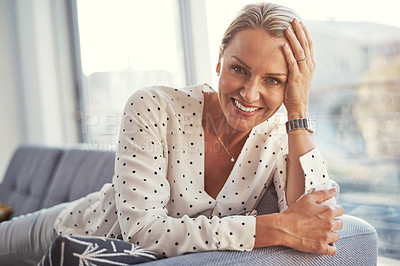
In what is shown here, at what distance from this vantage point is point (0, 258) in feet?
6.05

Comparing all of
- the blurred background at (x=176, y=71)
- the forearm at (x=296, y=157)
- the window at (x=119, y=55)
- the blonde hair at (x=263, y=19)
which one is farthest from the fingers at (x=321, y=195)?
the window at (x=119, y=55)

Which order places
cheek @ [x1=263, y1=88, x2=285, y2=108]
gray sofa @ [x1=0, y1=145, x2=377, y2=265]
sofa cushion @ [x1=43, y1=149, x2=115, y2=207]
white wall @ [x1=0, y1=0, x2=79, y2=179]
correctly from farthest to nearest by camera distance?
white wall @ [x1=0, y1=0, x2=79, y2=179]
sofa cushion @ [x1=43, y1=149, x2=115, y2=207]
cheek @ [x1=263, y1=88, x2=285, y2=108]
gray sofa @ [x1=0, y1=145, x2=377, y2=265]

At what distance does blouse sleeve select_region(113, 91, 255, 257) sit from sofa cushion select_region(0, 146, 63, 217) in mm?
1367

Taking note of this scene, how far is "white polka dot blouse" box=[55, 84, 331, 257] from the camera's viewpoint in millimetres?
1127

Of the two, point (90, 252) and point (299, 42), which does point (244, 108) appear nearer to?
point (299, 42)

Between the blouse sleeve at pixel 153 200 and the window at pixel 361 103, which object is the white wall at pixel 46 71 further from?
the blouse sleeve at pixel 153 200

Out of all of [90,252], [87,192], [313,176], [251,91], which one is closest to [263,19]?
[251,91]

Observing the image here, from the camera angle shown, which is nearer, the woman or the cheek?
the woman

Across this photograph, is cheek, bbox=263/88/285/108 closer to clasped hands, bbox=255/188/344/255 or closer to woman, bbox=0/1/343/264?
woman, bbox=0/1/343/264

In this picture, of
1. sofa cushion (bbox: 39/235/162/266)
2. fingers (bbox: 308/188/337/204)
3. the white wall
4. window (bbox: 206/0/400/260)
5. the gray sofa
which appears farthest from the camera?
the white wall

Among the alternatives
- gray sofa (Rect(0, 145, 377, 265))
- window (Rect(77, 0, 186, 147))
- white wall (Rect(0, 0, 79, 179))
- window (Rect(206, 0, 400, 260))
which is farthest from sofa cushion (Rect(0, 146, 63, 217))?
window (Rect(206, 0, 400, 260))

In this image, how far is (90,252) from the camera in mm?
954

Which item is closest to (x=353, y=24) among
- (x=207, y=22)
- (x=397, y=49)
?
(x=397, y=49)

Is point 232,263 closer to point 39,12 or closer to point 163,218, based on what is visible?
point 163,218
